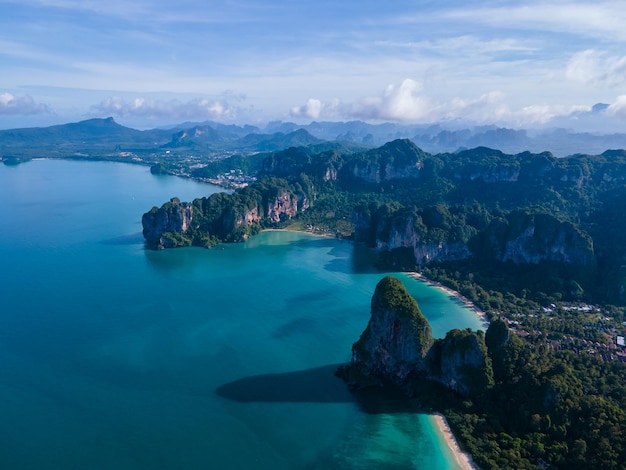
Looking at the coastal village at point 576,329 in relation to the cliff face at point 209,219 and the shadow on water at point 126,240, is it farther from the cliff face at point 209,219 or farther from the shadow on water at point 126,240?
the shadow on water at point 126,240

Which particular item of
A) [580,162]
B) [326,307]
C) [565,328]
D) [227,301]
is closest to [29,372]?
[227,301]

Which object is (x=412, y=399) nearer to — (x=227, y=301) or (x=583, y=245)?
(x=227, y=301)

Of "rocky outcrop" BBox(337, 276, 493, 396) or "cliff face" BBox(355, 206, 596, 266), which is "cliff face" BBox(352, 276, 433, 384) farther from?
"cliff face" BBox(355, 206, 596, 266)

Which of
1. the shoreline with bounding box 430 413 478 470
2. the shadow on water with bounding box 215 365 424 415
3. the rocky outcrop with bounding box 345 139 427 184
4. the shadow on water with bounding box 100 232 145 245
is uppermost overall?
the rocky outcrop with bounding box 345 139 427 184

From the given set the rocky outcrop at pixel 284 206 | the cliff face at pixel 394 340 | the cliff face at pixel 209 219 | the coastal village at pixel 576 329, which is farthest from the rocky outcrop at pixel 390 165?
the cliff face at pixel 394 340

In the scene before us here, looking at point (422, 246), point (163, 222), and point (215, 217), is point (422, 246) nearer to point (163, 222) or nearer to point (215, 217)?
point (215, 217)

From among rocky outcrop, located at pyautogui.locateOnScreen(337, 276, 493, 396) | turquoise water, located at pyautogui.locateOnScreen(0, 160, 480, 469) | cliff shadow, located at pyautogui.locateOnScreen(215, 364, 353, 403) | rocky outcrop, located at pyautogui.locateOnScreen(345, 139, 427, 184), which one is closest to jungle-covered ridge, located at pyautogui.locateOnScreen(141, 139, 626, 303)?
rocky outcrop, located at pyautogui.locateOnScreen(345, 139, 427, 184)

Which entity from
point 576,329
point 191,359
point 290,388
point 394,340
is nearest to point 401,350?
point 394,340
